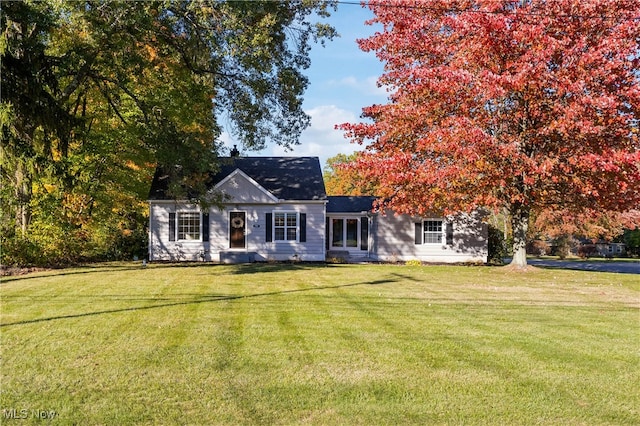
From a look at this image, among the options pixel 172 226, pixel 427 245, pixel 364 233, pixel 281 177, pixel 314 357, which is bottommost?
pixel 314 357

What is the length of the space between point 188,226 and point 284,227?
443 cm

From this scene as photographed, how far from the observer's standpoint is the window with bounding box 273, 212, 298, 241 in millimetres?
22391

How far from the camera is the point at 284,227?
22.4 metres

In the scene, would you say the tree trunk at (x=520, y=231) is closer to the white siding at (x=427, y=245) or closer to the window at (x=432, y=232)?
the white siding at (x=427, y=245)

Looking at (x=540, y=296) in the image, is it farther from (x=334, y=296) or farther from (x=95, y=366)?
(x=95, y=366)

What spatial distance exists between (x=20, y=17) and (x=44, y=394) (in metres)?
11.5

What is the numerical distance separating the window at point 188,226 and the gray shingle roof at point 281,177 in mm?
1189

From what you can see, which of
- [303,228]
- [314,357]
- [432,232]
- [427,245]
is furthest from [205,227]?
[314,357]

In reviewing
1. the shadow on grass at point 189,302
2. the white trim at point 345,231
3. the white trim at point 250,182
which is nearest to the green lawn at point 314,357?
the shadow on grass at point 189,302

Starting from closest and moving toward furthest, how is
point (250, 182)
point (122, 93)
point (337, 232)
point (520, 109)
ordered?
point (520, 109) < point (122, 93) < point (250, 182) < point (337, 232)

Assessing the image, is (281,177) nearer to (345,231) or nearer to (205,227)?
(345,231)

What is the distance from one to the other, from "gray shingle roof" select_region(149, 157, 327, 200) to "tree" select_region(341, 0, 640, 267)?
5240mm

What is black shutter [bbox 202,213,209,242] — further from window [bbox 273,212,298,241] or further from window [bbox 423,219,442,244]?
window [bbox 423,219,442,244]

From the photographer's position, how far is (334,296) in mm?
11141
